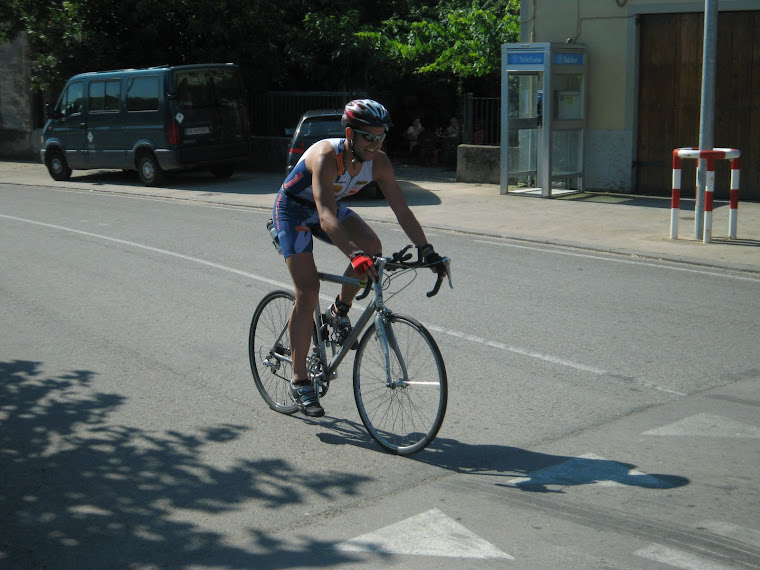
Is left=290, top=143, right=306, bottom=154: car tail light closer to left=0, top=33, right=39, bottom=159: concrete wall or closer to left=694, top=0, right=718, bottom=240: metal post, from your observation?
left=694, top=0, right=718, bottom=240: metal post

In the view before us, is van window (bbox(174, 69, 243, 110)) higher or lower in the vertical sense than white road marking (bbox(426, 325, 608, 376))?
higher

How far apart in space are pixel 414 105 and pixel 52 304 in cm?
1719

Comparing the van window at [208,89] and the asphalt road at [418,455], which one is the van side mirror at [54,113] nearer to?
the van window at [208,89]

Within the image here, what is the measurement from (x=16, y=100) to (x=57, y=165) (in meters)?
8.40

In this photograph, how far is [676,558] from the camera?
387 cm

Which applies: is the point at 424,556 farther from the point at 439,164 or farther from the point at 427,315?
the point at 439,164

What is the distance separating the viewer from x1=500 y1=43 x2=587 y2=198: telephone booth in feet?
54.3

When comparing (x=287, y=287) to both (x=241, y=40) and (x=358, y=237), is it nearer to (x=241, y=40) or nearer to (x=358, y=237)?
(x=358, y=237)

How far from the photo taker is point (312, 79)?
24391 mm

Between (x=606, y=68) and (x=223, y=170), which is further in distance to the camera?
(x=223, y=170)

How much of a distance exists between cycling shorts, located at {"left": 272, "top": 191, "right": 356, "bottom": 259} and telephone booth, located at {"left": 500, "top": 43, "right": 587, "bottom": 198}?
1165 cm

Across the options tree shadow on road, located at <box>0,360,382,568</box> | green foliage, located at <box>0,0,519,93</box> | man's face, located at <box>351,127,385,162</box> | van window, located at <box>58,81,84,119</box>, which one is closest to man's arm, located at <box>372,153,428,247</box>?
man's face, located at <box>351,127,385,162</box>

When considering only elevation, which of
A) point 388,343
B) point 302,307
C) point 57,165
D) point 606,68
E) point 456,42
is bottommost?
point 388,343

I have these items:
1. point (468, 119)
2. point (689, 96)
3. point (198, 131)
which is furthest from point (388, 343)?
point (468, 119)
